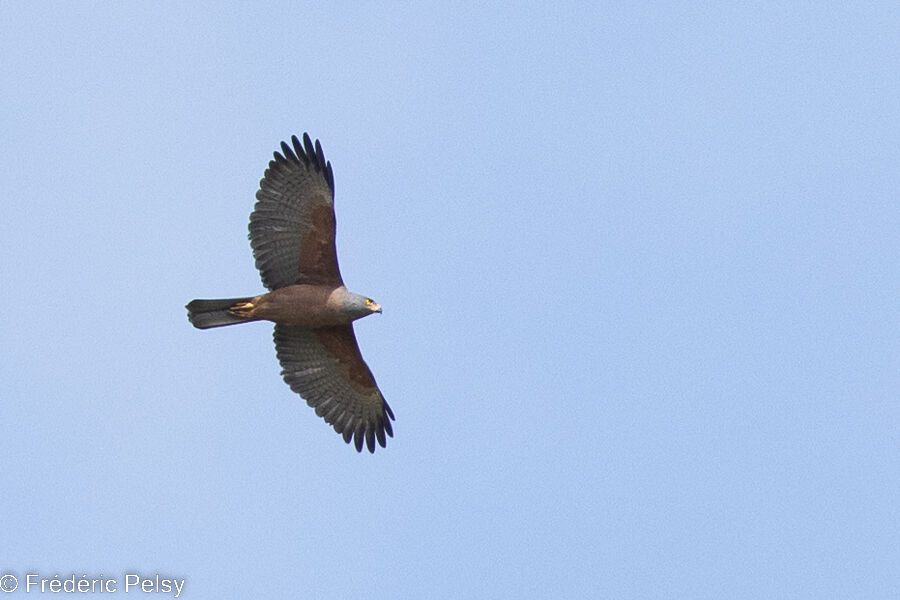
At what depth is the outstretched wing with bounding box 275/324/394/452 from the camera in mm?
21172

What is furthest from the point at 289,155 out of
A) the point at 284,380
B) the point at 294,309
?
the point at 284,380

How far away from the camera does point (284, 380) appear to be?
844 inches

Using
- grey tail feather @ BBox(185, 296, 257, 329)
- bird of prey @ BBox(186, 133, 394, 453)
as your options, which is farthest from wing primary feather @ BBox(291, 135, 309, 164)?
grey tail feather @ BBox(185, 296, 257, 329)

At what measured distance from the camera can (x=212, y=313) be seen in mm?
20359

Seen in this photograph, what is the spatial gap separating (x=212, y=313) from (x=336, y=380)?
8.09ft

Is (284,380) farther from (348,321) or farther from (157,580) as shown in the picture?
(157,580)

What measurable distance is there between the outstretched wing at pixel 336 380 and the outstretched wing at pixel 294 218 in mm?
1297

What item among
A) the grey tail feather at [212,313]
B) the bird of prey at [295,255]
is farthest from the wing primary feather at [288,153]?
the grey tail feather at [212,313]

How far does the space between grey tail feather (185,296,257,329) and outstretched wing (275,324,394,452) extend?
3.58 feet

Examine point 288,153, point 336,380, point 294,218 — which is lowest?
point 336,380

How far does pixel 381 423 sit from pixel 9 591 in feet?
26.0

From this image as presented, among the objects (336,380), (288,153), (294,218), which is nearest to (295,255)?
(294,218)

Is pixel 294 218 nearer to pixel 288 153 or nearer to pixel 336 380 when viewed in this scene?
pixel 288 153

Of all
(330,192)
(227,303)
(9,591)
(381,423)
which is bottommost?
(9,591)
